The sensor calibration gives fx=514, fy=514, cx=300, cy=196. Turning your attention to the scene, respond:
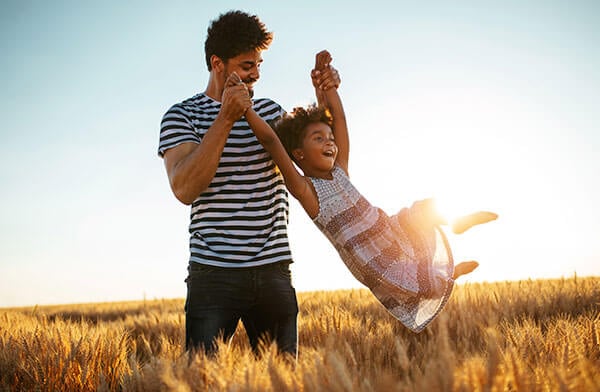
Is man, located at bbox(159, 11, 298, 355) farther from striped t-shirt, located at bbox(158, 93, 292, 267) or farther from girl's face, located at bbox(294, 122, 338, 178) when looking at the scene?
girl's face, located at bbox(294, 122, 338, 178)

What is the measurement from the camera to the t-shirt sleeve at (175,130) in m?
2.59

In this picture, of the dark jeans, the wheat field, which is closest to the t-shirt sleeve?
the dark jeans

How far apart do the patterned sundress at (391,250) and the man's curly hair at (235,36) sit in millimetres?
1067

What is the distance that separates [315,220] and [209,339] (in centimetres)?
124

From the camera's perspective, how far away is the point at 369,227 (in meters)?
3.47

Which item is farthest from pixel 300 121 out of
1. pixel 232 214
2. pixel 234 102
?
Answer: pixel 234 102

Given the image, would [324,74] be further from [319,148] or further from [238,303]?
[238,303]

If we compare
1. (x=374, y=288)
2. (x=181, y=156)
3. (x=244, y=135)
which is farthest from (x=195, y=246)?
(x=374, y=288)

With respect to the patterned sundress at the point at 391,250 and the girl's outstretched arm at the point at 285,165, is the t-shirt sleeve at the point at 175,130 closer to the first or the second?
the girl's outstretched arm at the point at 285,165

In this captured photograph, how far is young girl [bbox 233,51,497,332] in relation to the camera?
332 centimetres

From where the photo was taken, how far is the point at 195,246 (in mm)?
2611

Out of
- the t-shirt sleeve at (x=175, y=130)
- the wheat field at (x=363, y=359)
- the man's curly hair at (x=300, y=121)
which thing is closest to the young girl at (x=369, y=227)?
the man's curly hair at (x=300, y=121)

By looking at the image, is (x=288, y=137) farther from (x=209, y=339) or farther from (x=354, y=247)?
(x=209, y=339)

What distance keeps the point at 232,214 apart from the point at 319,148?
3.58 ft
